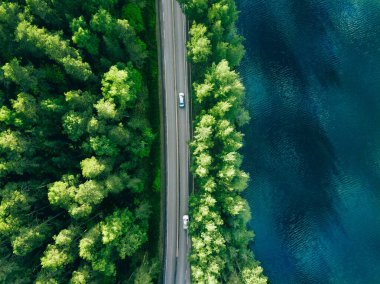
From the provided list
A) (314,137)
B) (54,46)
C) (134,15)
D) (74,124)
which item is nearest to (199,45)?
(134,15)

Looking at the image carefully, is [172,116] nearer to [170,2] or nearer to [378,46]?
[170,2]

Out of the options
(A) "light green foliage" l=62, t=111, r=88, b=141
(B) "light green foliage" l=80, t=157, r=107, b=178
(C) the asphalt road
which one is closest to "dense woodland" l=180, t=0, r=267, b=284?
(C) the asphalt road

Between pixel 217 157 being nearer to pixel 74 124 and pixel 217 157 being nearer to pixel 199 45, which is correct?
pixel 199 45

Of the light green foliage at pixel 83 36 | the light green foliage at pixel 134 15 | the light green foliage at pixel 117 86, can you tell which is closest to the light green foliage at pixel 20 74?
the light green foliage at pixel 83 36

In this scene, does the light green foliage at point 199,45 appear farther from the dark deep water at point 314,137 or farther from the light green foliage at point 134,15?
the dark deep water at point 314,137

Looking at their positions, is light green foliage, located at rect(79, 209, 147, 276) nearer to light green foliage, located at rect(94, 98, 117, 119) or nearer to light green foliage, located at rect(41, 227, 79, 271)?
light green foliage, located at rect(41, 227, 79, 271)

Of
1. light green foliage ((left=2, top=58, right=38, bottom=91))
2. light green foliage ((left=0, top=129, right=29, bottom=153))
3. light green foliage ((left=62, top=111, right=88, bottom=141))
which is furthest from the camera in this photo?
light green foliage ((left=62, top=111, right=88, bottom=141))
